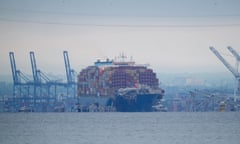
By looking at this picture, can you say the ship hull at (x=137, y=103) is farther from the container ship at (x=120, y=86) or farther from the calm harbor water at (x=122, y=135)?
the calm harbor water at (x=122, y=135)

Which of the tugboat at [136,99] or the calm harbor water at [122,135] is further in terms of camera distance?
the tugboat at [136,99]

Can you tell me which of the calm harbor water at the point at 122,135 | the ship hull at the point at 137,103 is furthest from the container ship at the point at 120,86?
the calm harbor water at the point at 122,135

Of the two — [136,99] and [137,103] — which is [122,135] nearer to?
[136,99]

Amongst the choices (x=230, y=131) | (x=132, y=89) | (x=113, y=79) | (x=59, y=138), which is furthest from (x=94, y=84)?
(x=59, y=138)

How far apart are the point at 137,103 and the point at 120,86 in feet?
48.4

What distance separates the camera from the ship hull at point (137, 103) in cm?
16688

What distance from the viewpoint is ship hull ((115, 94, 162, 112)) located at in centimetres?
16688

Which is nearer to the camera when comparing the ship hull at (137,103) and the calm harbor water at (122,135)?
the calm harbor water at (122,135)

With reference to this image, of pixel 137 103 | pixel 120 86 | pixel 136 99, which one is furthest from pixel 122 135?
pixel 120 86

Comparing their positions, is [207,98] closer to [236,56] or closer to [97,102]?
[236,56]

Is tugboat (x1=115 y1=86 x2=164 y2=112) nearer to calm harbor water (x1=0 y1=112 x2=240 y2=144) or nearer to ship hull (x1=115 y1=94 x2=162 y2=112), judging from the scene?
ship hull (x1=115 y1=94 x2=162 y2=112)

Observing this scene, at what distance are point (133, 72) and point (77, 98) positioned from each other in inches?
564

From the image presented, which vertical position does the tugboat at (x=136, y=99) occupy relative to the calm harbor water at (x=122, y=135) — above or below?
above

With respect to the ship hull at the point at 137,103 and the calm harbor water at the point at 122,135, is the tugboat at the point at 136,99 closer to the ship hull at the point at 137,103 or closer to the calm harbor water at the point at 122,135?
the ship hull at the point at 137,103
